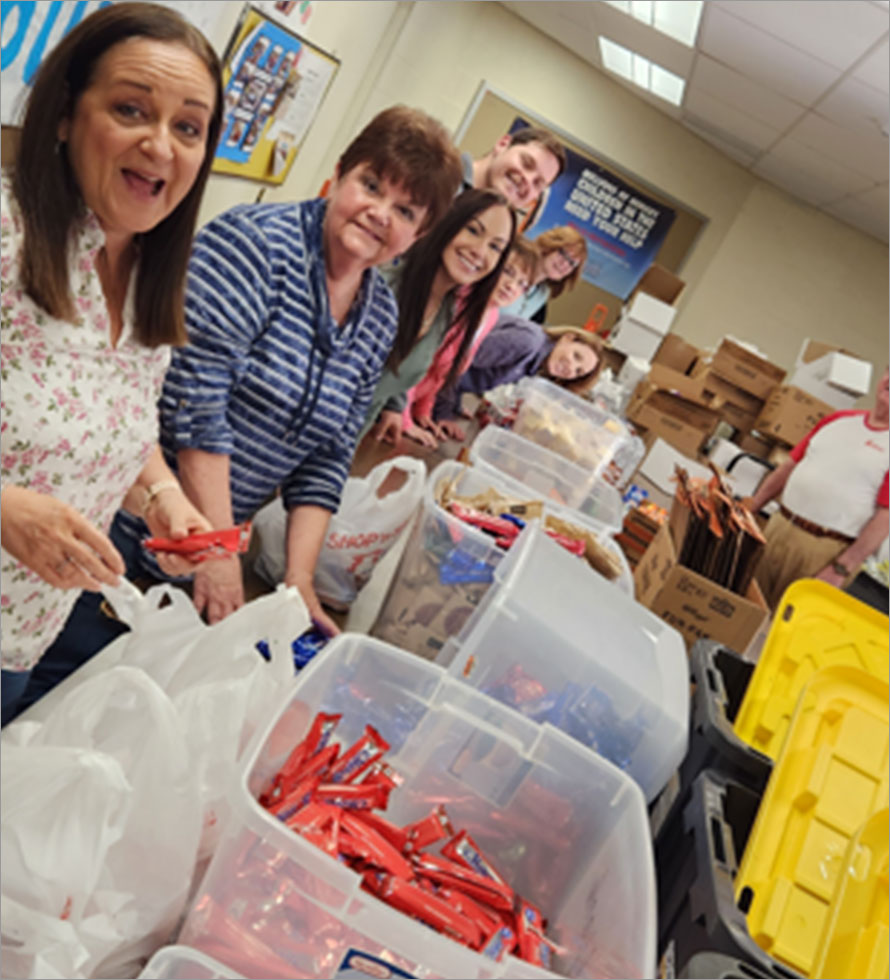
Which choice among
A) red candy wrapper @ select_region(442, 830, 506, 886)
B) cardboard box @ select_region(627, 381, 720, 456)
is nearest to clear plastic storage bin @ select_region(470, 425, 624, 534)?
red candy wrapper @ select_region(442, 830, 506, 886)

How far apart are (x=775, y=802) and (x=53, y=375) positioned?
2.92 feet

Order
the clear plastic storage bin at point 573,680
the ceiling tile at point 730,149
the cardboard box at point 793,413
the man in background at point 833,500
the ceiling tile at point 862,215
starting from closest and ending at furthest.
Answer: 1. the clear plastic storage bin at point 573,680
2. the man in background at point 833,500
3. the ceiling tile at point 730,149
4. the cardboard box at point 793,413
5. the ceiling tile at point 862,215

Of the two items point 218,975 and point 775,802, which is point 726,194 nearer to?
point 775,802

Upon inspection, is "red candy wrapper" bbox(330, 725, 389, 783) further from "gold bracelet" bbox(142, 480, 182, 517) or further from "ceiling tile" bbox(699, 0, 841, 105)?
"ceiling tile" bbox(699, 0, 841, 105)

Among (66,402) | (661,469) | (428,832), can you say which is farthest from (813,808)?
(661,469)

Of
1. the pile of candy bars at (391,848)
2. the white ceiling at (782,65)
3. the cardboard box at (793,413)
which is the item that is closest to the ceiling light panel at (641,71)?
the white ceiling at (782,65)

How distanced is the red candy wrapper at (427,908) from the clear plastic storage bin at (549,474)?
121 centimetres

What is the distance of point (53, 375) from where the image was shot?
53 centimetres

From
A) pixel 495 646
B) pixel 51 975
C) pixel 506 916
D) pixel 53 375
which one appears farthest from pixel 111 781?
pixel 495 646

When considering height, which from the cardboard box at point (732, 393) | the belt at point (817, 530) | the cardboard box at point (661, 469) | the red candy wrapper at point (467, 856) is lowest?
the red candy wrapper at point (467, 856)

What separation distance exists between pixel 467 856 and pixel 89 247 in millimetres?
564

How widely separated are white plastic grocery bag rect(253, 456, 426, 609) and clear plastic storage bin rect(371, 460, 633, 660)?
0.07 metres

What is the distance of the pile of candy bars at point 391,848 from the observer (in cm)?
62

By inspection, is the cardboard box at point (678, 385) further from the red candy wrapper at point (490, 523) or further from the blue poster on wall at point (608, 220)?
the red candy wrapper at point (490, 523)
